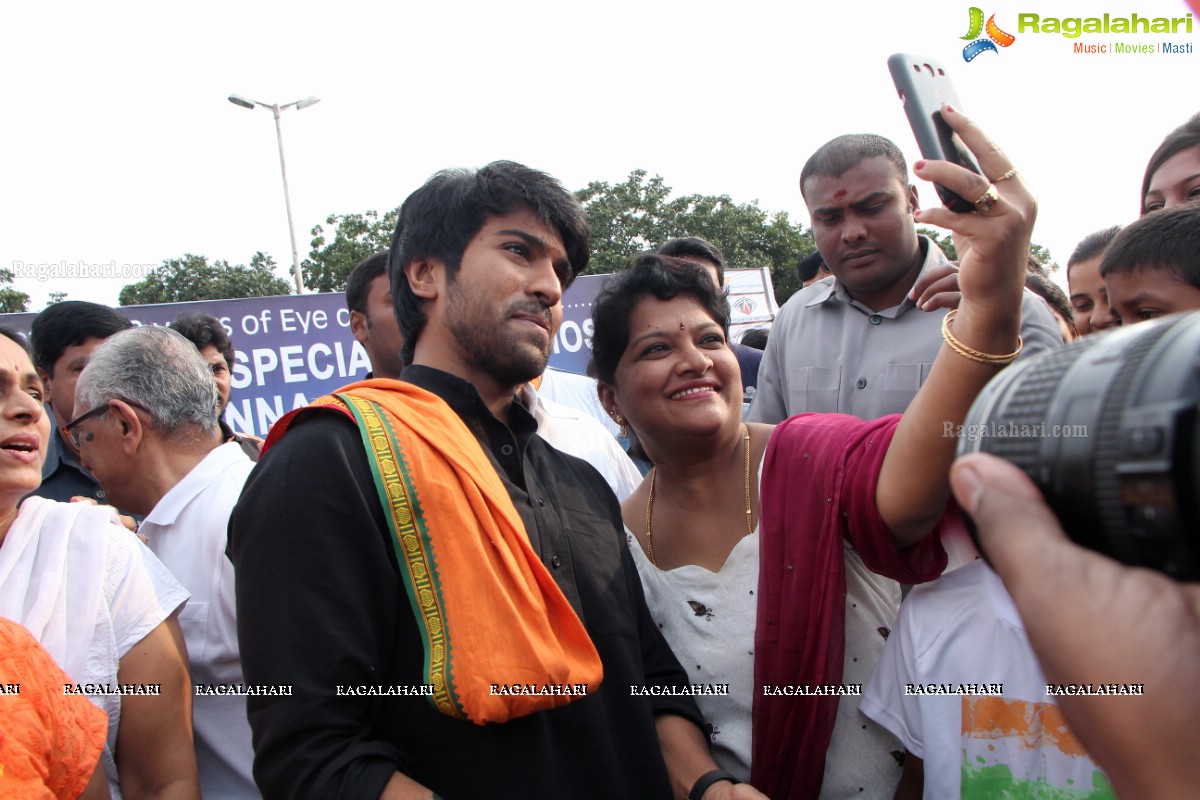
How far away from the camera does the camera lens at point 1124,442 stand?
24.7 inches

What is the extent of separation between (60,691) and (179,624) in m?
0.56

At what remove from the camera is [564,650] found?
1.57 m

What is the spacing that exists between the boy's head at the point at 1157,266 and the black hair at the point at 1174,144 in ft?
2.80

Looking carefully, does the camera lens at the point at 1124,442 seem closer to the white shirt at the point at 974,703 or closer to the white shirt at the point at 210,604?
the white shirt at the point at 974,703

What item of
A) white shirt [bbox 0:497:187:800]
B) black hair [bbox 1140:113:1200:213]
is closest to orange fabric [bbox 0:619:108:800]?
white shirt [bbox 0:497:187:800]

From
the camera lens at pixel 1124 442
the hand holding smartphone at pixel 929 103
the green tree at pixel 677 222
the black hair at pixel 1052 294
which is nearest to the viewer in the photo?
the camera lens at pixel 1124 442

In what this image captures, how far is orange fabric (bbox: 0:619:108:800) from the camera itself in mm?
1377

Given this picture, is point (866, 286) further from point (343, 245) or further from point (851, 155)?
point (343, 245)

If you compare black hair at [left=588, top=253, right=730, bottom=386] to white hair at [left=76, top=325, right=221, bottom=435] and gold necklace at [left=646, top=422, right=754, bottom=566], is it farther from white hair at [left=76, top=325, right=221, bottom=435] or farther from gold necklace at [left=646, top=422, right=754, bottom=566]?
white hair at [left=76, top=325, right=221, bottom=435]

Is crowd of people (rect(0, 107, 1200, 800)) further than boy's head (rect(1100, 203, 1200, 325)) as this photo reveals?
No

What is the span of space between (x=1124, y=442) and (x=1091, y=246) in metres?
2.89

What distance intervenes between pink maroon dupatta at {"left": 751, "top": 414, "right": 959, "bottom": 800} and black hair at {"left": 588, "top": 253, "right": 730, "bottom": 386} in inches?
25.6

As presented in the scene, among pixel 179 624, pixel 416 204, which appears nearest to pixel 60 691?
pixel 179 624

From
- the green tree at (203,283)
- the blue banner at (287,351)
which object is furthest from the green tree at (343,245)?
the blue banner at (287,351)
